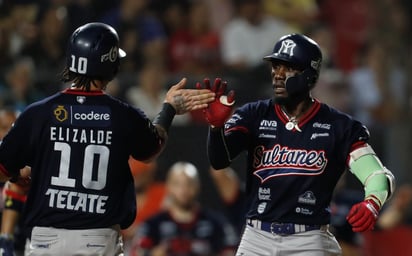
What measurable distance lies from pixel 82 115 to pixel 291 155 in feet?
4.60

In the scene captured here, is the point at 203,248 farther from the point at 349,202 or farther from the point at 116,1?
the point at 116,1

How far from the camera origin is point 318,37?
1523cm

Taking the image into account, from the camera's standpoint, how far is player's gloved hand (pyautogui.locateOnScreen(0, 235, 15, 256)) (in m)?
8.53

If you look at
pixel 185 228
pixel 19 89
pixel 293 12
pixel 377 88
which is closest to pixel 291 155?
pixel 185 228

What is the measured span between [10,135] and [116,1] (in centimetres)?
763

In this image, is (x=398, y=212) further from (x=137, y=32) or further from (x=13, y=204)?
(x=13, y=204)

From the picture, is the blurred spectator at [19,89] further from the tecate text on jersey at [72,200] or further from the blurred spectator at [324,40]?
the tecate text on jersey at [72,200]

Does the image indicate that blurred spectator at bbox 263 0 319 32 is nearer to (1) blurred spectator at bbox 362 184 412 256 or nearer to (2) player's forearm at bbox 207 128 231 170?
(1) blurred spectator at bbox 362 184 412 256

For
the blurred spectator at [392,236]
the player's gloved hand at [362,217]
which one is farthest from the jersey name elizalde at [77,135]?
the blurred spectator at [392,236]

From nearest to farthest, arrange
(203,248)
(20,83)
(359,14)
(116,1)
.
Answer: (203,248) < (20,83) < (116,1) < (359,14)

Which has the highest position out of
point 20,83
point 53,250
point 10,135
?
point 20,83

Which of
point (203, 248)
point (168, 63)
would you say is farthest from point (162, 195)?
point (168, 63)

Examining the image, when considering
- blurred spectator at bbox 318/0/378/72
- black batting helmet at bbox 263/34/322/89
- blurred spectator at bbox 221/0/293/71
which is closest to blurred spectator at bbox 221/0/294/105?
blurred spectator at bbox 221/0/293/71

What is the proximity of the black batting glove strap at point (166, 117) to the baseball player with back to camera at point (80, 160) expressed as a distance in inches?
13.7
